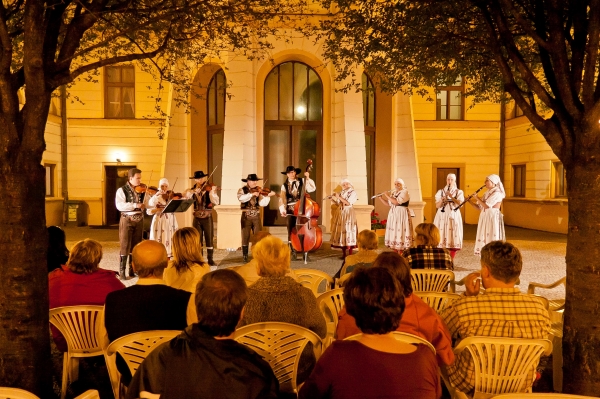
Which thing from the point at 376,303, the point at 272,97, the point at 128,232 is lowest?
the point at 128,232

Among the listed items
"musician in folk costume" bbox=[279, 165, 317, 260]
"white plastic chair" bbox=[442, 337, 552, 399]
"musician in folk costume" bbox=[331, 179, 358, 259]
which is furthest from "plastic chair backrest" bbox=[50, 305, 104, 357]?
"musician in folk costume" bbox=[331, 179, 358, 259]

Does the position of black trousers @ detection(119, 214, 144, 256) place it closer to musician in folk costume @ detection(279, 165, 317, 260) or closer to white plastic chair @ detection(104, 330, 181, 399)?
musician in folk costume @ detection(279, 165, 317, 260)

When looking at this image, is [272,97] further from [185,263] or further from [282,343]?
[282,343]

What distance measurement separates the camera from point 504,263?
3.02 m

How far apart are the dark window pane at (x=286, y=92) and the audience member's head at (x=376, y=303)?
42.1 ft

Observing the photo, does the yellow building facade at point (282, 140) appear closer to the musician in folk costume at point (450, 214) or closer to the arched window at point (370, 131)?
the arched window at point (370, 131)

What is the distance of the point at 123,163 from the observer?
18.8 meters

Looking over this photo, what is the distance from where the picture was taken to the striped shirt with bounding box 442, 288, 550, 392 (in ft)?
9.70

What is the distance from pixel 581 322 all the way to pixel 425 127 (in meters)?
17.7

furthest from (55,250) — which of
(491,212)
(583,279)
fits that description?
(491,212)

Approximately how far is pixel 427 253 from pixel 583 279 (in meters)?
1.96

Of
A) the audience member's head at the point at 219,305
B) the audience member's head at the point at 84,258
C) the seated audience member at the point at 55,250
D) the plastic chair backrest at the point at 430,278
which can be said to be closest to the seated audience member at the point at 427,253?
the plastic chair backrest at the point at 430,278

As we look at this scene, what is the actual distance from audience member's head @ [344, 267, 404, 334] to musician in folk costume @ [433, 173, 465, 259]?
860cm

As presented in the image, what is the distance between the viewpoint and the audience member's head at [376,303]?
79.7 inches
